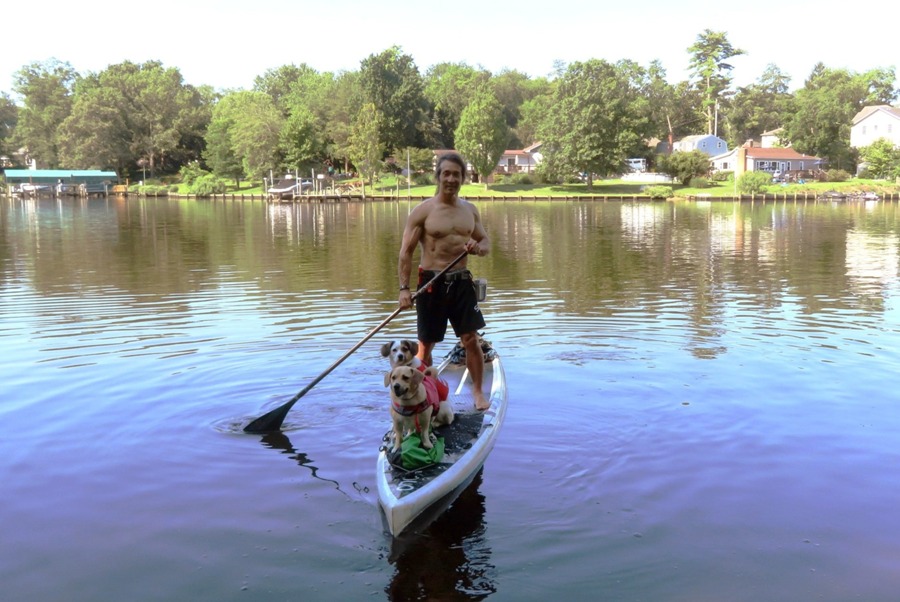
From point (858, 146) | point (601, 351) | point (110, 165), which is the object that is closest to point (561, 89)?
Answer: point (858, 146)

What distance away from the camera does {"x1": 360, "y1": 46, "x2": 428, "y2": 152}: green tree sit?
93500 millimetres

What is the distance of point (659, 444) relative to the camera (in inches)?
293

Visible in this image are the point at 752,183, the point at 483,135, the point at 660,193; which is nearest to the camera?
Answer: the point at 660,193

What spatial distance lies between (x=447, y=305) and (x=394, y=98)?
8999cm

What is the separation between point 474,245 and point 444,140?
101490mm

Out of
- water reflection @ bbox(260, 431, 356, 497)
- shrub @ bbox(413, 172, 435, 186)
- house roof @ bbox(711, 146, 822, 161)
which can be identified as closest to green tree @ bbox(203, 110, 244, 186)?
shrub @ bbox(413, 172, 435, 186)

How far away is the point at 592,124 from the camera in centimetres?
8256

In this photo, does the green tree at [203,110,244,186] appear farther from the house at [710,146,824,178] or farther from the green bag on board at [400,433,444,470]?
the green bag on board at [400,433,444,470]

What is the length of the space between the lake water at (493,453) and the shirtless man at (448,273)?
3.75ft

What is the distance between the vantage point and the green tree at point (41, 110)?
116m

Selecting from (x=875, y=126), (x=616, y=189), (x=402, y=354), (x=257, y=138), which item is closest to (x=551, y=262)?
(x=402, y=354)

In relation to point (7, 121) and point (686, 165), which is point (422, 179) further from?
point (7, 121)

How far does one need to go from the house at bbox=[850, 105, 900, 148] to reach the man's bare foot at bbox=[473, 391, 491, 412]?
330ft

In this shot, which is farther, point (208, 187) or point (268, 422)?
point (208, 187)
